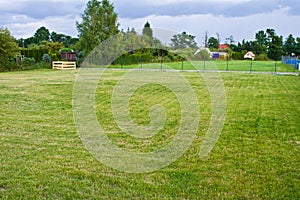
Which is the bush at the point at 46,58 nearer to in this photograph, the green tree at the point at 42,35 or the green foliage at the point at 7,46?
the green foliage at the point at 7,46

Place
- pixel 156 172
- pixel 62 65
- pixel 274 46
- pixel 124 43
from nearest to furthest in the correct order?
pixel 156 172
pixel 124 43
pixel 62 65
pixel 274 46

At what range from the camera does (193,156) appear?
3986 millimetres

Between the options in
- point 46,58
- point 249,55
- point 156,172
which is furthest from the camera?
point 249,55

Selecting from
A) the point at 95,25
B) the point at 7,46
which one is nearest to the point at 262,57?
the point at 95,25

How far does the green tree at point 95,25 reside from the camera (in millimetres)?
28859

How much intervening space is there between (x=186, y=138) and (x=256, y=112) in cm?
271

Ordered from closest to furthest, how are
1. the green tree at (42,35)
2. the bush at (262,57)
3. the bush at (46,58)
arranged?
the bush at (46,58) < the bush at (262,57) < the green tree at (42,35)

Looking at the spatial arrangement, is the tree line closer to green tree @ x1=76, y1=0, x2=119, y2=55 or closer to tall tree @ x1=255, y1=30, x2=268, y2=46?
green tree @ x1=76, y1=0, x2=119, y2=55

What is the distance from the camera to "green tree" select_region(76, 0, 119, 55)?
28859 mm

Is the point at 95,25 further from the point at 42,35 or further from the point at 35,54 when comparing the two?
the point at 42,35

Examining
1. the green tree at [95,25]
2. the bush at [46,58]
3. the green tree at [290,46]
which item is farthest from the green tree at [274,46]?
the bush at [46,58]

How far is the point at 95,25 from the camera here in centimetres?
2909

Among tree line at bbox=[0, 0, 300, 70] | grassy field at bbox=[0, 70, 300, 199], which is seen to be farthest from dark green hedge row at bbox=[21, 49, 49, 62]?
grassy field at bbox=[0, 70, 300, 199]

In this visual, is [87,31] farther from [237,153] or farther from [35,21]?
[237,153]
